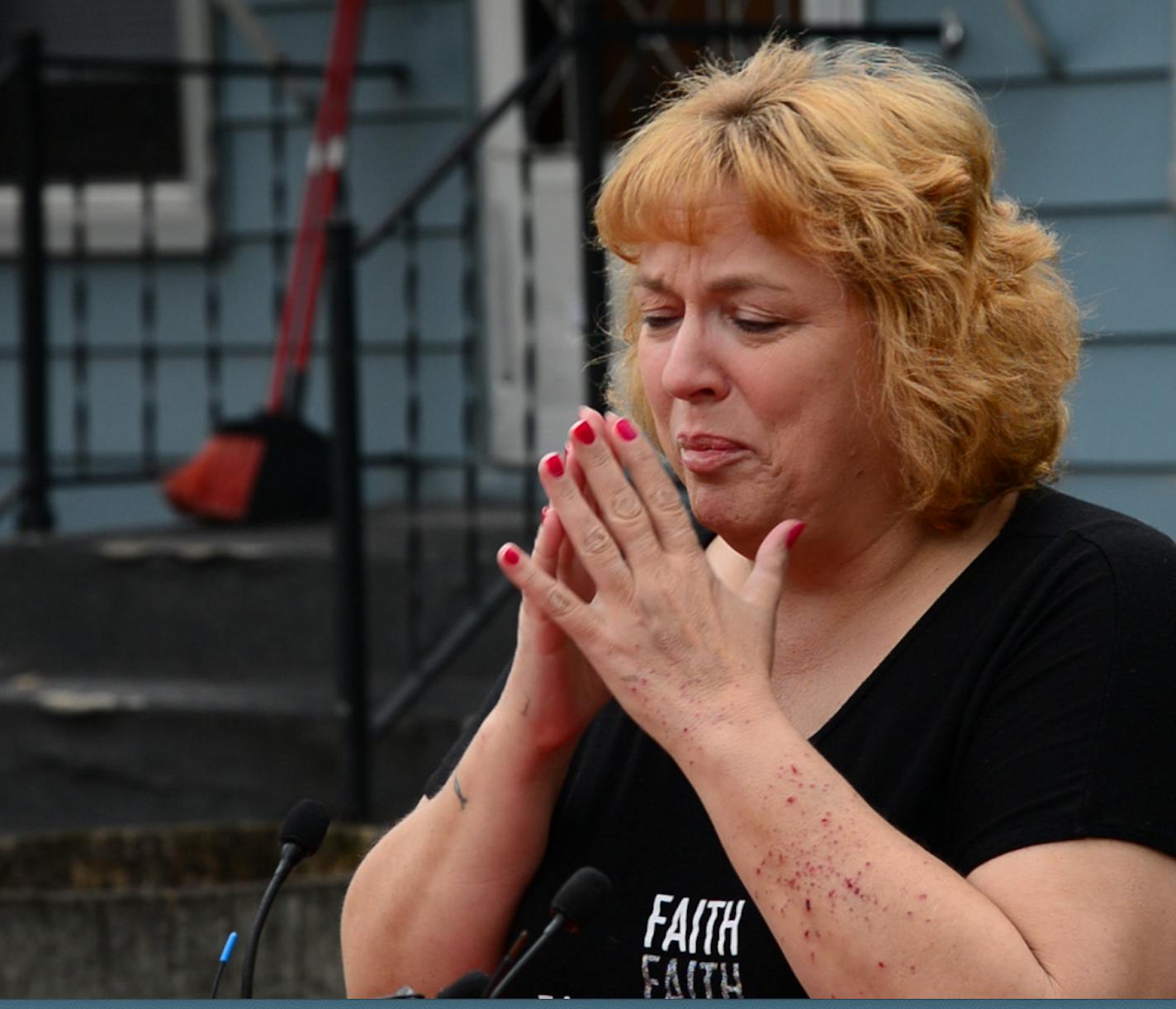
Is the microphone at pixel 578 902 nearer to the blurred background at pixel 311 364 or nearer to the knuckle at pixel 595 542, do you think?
the knuckle at pixel 595 542

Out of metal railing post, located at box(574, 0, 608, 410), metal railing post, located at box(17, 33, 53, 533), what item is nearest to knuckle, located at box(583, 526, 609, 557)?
metal railing post, located at box(574, 0, 608, 410)

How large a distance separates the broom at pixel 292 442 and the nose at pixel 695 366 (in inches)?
172

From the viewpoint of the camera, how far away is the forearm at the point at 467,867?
2014mm

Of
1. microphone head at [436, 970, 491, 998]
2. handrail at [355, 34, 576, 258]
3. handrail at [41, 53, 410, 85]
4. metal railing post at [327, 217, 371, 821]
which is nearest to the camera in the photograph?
microphone head at [436, 970, 491, 998]

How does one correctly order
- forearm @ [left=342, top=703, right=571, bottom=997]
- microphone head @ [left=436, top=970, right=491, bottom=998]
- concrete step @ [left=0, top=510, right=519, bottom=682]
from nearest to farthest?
microphone head @ [left=436, top=970, right=491, bottom=998], forearm @ [left=342, top=703, right=571, bottom=997], concrete step @ [left=0, top=510, right=519, bottom=682]

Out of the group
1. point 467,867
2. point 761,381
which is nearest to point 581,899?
point 467,867

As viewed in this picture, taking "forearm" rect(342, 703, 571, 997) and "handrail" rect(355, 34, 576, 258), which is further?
"handrail" rect(355, 34, 576, 258)

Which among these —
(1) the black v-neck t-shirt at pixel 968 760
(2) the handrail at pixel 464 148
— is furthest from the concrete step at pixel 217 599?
(1) the black v-neck t-shirt at pixel 968 760

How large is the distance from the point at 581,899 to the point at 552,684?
1.25 feet

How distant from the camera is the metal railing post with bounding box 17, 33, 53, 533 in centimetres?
592

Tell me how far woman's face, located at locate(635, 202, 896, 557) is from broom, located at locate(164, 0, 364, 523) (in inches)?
172

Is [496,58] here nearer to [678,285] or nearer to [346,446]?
[346,446]

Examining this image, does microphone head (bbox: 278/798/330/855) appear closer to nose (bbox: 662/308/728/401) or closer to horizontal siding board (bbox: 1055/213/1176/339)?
nose (bbox: 662/308/728/401)

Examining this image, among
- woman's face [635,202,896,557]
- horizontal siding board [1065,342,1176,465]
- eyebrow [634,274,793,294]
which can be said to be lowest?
horizontal siding board [1065,342,1176,465]
